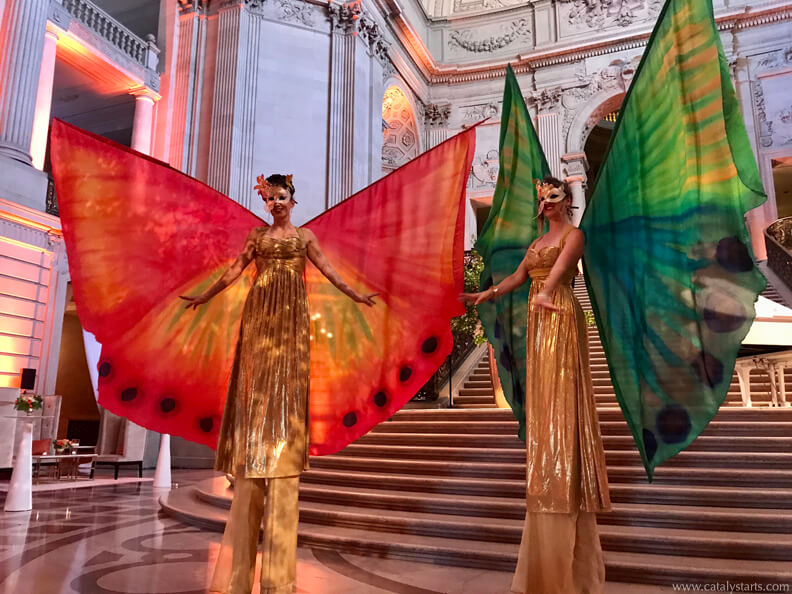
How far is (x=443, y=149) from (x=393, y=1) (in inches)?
516

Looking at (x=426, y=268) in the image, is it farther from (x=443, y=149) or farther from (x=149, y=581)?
(x=149, y=581)

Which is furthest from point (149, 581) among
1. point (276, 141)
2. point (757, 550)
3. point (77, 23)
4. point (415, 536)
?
point (77, 23)

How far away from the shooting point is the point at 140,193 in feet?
10.2

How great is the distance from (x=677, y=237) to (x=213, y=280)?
7.56ft

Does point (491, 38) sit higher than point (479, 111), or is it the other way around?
point (491, 38)

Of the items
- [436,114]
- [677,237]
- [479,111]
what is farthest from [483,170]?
[677,237]

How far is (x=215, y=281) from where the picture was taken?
10.3 feet

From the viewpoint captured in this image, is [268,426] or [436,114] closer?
[268,426]

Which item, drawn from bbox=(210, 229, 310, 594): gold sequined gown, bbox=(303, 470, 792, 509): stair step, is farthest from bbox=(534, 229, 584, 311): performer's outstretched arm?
bbox=(303, 470, 792, 509): stair step

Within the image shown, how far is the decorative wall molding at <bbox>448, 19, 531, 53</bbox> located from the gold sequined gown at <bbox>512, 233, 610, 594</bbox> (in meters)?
16.9

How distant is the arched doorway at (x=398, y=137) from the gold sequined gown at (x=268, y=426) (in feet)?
49.0

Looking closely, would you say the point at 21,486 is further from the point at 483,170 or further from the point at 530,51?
the point at 530,51

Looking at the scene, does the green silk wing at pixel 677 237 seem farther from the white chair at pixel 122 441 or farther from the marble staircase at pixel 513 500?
the white chair at pixel 122 441

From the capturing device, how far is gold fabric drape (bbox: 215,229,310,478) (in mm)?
2566
